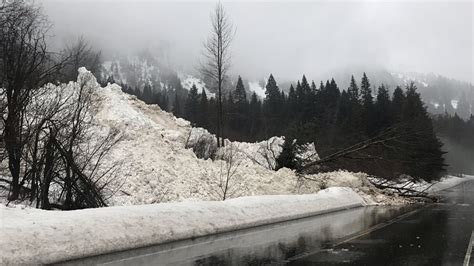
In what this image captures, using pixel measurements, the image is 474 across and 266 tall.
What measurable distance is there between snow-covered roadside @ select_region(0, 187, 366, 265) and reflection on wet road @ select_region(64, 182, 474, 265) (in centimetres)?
40

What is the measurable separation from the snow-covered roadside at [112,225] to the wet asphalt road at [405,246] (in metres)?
3.40

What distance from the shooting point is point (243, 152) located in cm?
3247

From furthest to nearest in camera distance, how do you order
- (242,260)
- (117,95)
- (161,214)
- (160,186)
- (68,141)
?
(117,95) < (160,186) < (68,141) < (161,214) < (242,260)

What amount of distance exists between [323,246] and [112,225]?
520cm

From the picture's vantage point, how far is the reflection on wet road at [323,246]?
391 inches

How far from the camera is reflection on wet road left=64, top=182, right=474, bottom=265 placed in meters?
9.93

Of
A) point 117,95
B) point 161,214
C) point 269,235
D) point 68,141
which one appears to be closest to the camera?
point 161,214

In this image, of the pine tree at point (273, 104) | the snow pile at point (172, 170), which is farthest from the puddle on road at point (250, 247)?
the pine tree at point (273, 104)

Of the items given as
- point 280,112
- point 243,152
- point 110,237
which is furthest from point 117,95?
Answer: point 280,112

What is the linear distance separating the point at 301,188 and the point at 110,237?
53.4 feet

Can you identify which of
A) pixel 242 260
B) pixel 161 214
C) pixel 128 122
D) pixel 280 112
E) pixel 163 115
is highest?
pixel 280 112

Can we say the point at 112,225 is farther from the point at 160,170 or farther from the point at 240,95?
the point at 240,95

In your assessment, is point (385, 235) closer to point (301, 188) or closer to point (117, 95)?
point (301, 188)

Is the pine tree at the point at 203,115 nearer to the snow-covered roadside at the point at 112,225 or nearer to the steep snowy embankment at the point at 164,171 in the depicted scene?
the steep snowy embankment at the point at 164,171
